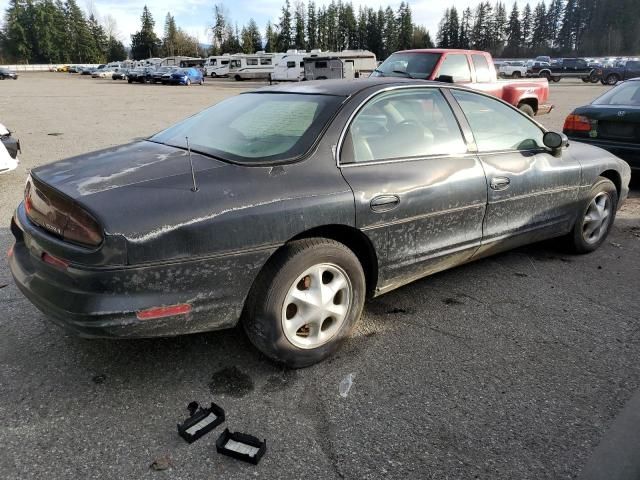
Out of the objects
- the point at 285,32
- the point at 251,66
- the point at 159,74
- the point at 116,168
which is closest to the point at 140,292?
the point at 116,168

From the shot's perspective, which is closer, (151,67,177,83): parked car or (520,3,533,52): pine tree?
(151,67,177,83): parked car

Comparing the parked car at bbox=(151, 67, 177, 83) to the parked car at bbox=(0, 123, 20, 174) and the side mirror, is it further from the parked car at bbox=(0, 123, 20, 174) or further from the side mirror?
the side mirror

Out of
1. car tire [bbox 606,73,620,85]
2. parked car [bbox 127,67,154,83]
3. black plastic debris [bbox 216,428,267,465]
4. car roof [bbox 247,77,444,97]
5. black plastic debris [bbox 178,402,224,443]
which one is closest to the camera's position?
black plastic debris [bbox 216,428,267,465]

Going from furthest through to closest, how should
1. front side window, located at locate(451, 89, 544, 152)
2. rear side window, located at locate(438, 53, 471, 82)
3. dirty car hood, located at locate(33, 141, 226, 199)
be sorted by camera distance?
rear side window, located at locate(438, 53, 471, 82), front side window, located at locate(451, 89, 544, 152), dirty car hood, located at locate(33, 141, 226, 199)

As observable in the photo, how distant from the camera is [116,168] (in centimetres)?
273

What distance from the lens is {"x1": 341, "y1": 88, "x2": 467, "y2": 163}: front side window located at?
3.09 metres

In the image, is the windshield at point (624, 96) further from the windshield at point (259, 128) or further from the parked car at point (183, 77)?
the parked car at point (183, 77)

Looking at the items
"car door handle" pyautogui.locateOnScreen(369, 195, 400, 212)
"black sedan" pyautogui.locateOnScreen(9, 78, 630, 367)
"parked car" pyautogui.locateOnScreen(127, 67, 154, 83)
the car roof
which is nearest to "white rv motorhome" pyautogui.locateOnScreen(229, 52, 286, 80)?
"parked car" pyautogui.locateOnScreen(127, 67, 154, 83)

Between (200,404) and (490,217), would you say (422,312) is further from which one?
(200,404)

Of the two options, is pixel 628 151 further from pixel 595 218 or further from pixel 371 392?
pixel 371 392

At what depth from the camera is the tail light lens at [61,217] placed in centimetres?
229

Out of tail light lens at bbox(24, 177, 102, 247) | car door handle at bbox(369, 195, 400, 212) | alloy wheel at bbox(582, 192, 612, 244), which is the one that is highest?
tail light lens at bbox(24, 177, 102, 247)

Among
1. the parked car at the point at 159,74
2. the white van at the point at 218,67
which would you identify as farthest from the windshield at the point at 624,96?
the white van at the point at 218,67

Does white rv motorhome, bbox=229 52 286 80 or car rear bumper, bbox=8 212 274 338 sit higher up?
white rv motorhome, bbox=229 52 286 80
